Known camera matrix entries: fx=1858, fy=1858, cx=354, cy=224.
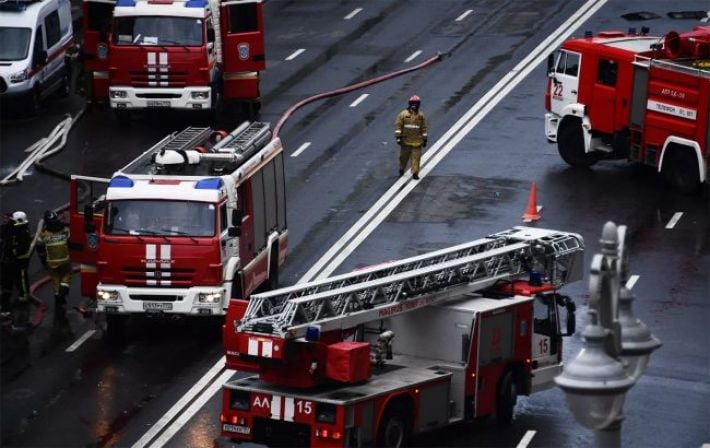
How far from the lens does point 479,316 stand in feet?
74.6

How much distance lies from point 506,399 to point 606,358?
12274 mm

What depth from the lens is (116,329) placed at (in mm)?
27641

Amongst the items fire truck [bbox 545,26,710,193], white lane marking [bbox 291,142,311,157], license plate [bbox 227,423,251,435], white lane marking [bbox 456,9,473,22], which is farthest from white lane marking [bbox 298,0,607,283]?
license plate [bbox 227,423,251,435]

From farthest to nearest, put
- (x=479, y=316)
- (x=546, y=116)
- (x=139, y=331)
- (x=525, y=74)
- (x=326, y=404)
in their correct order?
(x=525, y=74)
(x=546, y=116)
(x=139, y=331)
(x=479, y=316)
(x=326, y=404)

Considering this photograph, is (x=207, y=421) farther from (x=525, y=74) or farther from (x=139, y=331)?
(x=525, y=74)

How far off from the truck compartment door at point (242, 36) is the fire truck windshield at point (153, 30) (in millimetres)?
1369

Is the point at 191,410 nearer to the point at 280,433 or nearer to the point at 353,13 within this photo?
the point at 280,433

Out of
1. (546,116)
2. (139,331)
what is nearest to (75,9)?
(546,116)

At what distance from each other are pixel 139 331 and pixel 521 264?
6704 millimetres

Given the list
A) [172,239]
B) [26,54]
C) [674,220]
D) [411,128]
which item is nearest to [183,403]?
[172,239]

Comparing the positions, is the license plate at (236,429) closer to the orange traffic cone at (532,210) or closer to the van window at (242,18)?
the orange traffic cone at (532,210)

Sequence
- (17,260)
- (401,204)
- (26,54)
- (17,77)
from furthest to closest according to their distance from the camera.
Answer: (26,54) → (17,77) → (401,204) → (17,260)

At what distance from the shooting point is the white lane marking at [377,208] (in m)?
24.2

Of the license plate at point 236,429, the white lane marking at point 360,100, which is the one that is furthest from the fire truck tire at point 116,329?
the white lane marking at point 360,100
